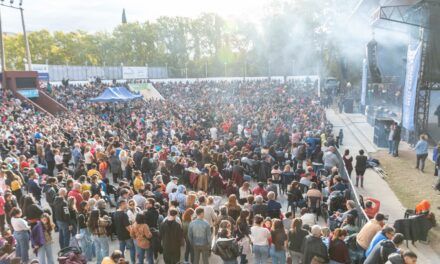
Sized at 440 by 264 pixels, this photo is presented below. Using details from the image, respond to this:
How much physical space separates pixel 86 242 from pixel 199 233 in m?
2.35

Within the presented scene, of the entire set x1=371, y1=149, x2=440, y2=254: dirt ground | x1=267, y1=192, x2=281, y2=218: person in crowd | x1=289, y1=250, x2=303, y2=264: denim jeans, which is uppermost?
x1=267, y1=192, x2=281, y2=218: person in crowd

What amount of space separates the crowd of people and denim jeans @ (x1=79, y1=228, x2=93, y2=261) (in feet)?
0.08

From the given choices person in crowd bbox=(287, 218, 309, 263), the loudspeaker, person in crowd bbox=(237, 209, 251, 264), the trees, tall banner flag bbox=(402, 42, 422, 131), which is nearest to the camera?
person in crowd bbox=(287, 218, 309, 263)

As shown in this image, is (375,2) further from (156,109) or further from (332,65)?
(332,65)

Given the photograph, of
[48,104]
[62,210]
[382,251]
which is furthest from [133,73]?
[382,251]

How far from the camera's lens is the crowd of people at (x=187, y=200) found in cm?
656

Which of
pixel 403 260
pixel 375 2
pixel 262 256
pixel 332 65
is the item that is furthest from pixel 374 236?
pixel 332 65

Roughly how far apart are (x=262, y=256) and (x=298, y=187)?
3048 millimetres

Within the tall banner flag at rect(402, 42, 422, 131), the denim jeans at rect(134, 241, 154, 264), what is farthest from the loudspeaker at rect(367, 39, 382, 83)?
the denim jeans at rect(134, 241, 154, 264)

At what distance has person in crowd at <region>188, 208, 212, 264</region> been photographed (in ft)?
22.2

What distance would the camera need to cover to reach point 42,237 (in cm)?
698

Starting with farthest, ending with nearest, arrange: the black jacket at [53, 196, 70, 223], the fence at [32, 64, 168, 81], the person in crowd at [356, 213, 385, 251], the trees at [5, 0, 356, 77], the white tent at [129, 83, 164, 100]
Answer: the trees at [5, 0, 356, 77] < the fence at [32, 64, 168, 81] < the white tent at [129, 83, 164, 100] < the black jacket at [53, 196, 70, 223] < the person in crowd at [356, 213, 385, 251]

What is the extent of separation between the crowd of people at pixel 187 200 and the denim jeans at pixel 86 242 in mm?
24

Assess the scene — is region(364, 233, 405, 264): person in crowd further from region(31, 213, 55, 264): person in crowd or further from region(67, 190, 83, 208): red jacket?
region(67, 190, 83, 208): red jacket
